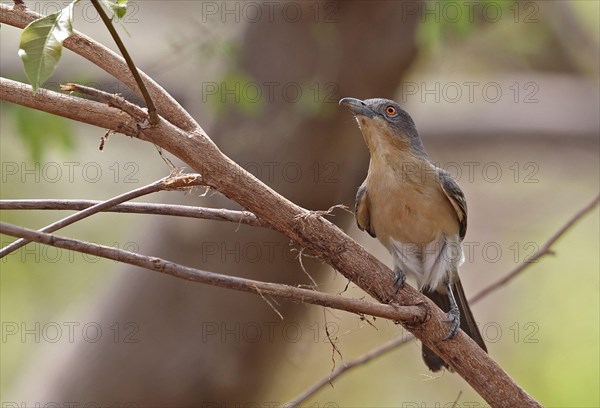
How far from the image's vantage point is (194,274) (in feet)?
7.34

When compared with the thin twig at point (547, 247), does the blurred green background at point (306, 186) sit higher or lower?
lower

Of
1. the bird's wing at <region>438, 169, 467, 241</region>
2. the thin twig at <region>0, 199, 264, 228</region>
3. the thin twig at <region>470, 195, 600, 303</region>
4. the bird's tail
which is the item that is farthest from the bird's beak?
the thin twig at <region>0, 199, 264, 228</region>

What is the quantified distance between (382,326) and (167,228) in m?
2.39

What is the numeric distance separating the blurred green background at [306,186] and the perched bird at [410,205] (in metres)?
1.29

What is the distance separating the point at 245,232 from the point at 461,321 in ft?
8.66

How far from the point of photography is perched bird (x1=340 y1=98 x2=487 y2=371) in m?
4.68

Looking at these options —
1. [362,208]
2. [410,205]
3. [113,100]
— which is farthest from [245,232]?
[113,100]

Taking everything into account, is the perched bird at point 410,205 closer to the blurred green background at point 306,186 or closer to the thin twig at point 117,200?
the blurred green background at point 306,186

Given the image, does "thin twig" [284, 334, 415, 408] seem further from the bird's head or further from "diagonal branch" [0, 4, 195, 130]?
the bird's head

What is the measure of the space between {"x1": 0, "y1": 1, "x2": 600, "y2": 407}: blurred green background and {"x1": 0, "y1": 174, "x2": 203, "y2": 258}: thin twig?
3.21m

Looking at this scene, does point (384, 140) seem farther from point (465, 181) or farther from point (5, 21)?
point (465, 181)

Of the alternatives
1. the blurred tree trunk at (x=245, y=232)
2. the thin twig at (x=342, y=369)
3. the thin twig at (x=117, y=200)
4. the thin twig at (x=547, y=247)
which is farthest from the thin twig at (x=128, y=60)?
the blurred tree trunk at (x=245, y=232)

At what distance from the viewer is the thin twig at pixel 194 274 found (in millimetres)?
2143

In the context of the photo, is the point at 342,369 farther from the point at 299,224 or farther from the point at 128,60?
the point at 128,60
